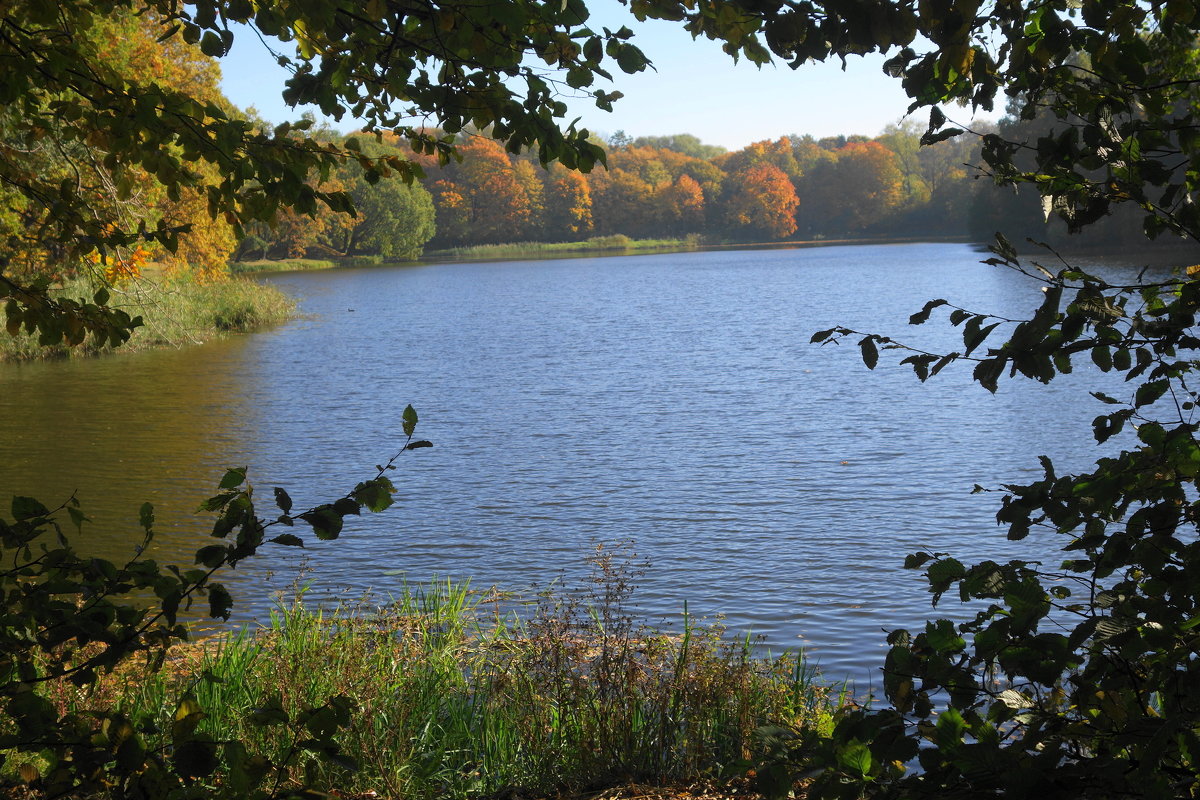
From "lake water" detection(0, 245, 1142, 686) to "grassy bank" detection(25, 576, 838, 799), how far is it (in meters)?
1.86

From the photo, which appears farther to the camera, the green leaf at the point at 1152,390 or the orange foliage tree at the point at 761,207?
the orange foliage tree at the point at 761,207

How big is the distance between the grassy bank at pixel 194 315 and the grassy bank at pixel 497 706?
17063 millimetres

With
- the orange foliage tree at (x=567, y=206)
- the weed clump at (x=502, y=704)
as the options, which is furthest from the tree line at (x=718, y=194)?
the weed clump at (x=502, y=704)

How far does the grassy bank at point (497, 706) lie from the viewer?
Answer: 425cm

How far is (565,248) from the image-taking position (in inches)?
3875

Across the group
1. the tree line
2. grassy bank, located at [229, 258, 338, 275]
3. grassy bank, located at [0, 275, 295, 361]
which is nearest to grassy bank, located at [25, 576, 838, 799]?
grassy bank, located at [0, 275, 295, 361]

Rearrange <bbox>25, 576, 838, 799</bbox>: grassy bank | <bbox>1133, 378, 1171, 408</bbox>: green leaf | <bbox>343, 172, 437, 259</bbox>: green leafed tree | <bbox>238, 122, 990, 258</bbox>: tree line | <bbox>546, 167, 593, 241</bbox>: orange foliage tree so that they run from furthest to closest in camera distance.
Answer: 1. <bbox>546, 167, 593, 241</bbox>: orange foliage tree
2. <bbox>238, 122, 990, 258</bbox>: tree line
3. <bbox>343, 172, 437, 259</bbox>: green leafed tree
4. <bbox>25, 576, 838, 799</bbox>: grassy bank
5. <bbox>1133, 378, 1171, 408</bbox>: green leaf

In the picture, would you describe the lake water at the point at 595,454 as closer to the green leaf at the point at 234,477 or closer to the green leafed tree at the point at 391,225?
the green leaf at the point at 234,477

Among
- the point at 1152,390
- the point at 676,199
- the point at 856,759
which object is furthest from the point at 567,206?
the point at 856,759

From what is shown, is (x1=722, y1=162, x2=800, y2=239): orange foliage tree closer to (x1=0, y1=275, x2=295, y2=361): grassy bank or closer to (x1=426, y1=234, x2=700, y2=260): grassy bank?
(x1=426, y1=234, x2=700, y2=260): grassy bank

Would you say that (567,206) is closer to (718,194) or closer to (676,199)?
(676,199)

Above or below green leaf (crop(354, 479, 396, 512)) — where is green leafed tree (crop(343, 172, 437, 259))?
above

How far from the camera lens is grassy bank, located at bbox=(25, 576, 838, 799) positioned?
13.9ft

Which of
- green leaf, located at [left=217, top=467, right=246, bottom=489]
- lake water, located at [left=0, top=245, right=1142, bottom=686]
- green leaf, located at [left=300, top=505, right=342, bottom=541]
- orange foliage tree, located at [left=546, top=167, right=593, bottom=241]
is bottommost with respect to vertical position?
lake water, located at [left=0, top=245, right=1142, bottom=686]
